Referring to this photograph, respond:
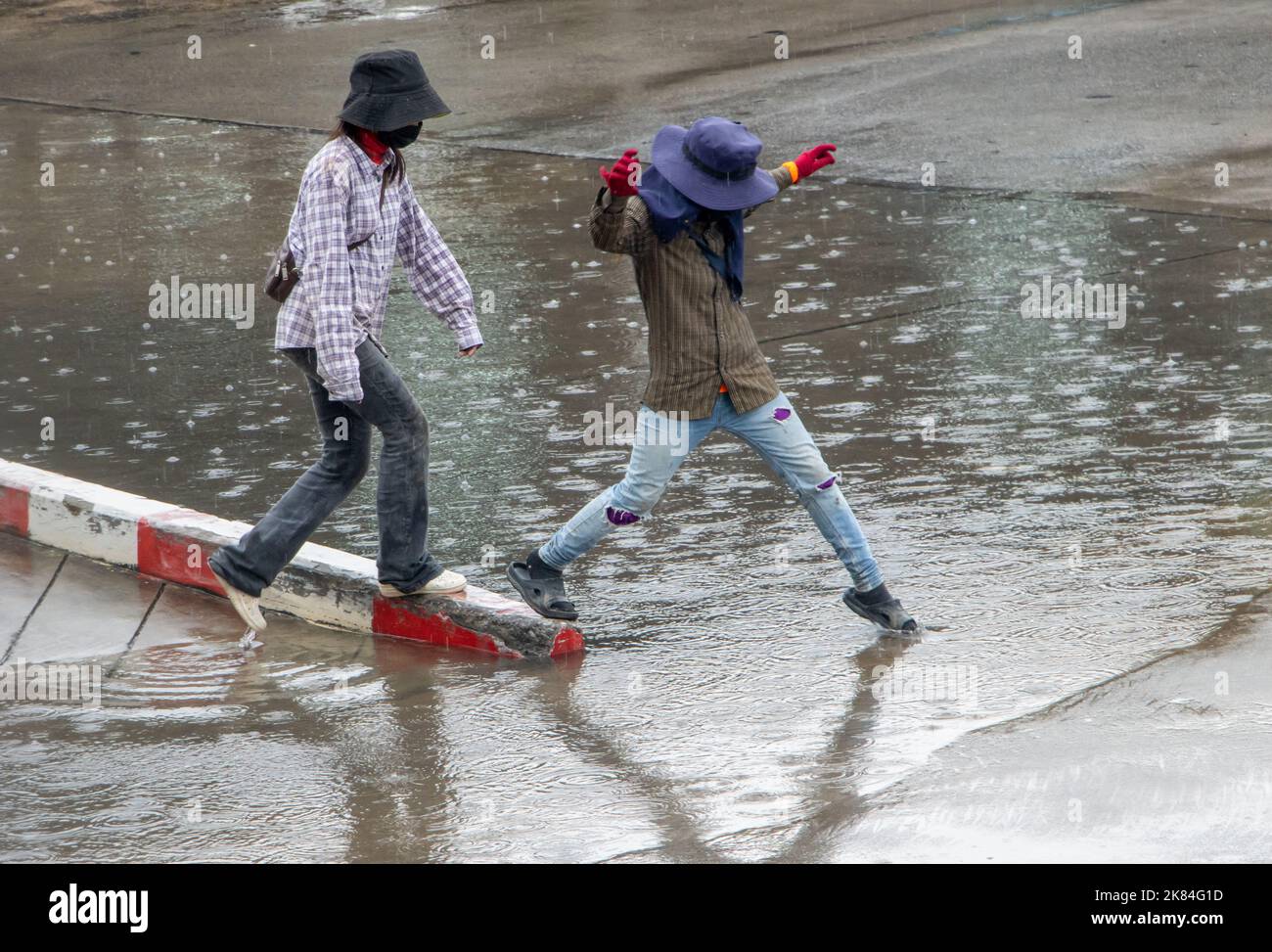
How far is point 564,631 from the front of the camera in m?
5.29

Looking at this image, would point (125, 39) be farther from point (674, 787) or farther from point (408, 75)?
point (674, 787)

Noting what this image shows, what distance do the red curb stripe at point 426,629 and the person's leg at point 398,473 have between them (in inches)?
3.7

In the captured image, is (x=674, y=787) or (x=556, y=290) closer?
(x=674, y=787)

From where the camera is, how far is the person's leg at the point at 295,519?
5418 millimetres

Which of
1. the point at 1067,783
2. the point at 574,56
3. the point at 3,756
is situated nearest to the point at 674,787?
the point at 1067,783

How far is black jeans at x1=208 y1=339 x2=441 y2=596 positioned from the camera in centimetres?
533

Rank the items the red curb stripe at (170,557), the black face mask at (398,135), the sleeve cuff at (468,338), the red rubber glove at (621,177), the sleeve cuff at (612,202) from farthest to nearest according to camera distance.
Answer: the red curb stripe at (170,557)
the sleeve cuff at (468,338)
the black face mask at (398,135)
the sleeve cuff at (612,202)
the red rubber glove at (621,177)

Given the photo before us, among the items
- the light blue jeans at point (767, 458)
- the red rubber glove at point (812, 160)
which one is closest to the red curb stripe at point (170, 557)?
the light blue jeans at point (767, 458)

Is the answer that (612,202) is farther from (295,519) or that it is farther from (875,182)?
(875,182)

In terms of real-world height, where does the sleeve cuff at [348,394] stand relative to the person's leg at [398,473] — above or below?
above

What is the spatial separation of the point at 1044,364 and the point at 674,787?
4.27 m

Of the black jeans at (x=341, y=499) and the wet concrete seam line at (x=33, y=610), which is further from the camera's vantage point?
the wet concrete seam line at (x=33, y=610)

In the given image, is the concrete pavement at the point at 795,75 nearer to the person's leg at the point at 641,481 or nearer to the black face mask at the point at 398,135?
the person's leg at the point at 641,481

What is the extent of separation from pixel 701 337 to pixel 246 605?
5.26 ft
